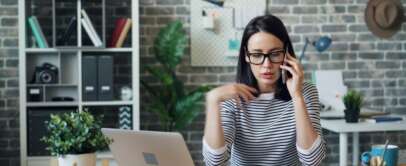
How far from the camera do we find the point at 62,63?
4.66 m

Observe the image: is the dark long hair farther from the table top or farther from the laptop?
the table top

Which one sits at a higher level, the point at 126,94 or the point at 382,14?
the point at 382,14

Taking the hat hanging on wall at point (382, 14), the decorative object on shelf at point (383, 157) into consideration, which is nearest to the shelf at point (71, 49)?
the hat hanging on wall at point (382, 14)

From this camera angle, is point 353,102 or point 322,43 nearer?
point 353,102

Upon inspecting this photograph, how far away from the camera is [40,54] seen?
463 centimetres

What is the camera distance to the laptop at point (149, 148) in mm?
1820

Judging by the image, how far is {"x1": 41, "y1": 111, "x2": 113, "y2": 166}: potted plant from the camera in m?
2.12

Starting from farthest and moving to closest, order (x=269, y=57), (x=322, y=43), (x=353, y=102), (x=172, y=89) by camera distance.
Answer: (x=322, y=43) → (x=172, y=89) → (x=353, y=102) → (x=269, y=57)

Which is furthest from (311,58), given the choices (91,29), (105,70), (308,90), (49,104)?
(308,90)

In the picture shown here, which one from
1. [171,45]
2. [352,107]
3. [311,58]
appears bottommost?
[352,107]

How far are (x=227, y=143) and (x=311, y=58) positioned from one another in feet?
10.7

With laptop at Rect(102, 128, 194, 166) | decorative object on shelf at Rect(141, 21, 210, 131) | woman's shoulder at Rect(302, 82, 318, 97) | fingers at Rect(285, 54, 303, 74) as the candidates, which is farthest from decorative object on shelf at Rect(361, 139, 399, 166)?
decorative object on shelf at Rect(141, 21, 210, 131)

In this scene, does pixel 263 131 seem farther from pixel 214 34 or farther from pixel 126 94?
pixel 214 34

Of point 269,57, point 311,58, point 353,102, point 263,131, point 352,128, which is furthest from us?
point 311,58
